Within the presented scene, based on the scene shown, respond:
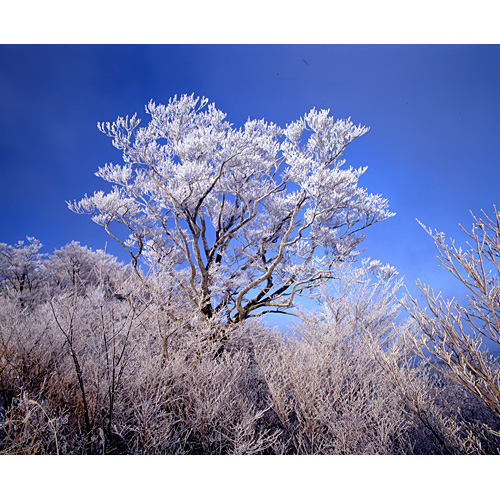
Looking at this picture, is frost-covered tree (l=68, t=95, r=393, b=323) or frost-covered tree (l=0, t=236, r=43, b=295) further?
frost-covered tree (l=0, t=236, r=43, b=295)

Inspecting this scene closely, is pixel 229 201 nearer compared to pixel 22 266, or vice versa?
pixel 229 201

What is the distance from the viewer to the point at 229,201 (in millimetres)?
6344

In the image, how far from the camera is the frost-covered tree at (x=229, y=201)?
15.8 ft

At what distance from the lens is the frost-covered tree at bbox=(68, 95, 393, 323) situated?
481cm

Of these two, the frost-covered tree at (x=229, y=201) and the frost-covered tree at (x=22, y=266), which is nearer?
the frost-covered tree at (x=229, y=201)

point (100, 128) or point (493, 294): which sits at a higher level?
point (100, 128)

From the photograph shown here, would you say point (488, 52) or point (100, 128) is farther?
point (100, 128)

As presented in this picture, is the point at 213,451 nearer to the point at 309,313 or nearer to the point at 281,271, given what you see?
the point at 309,313
